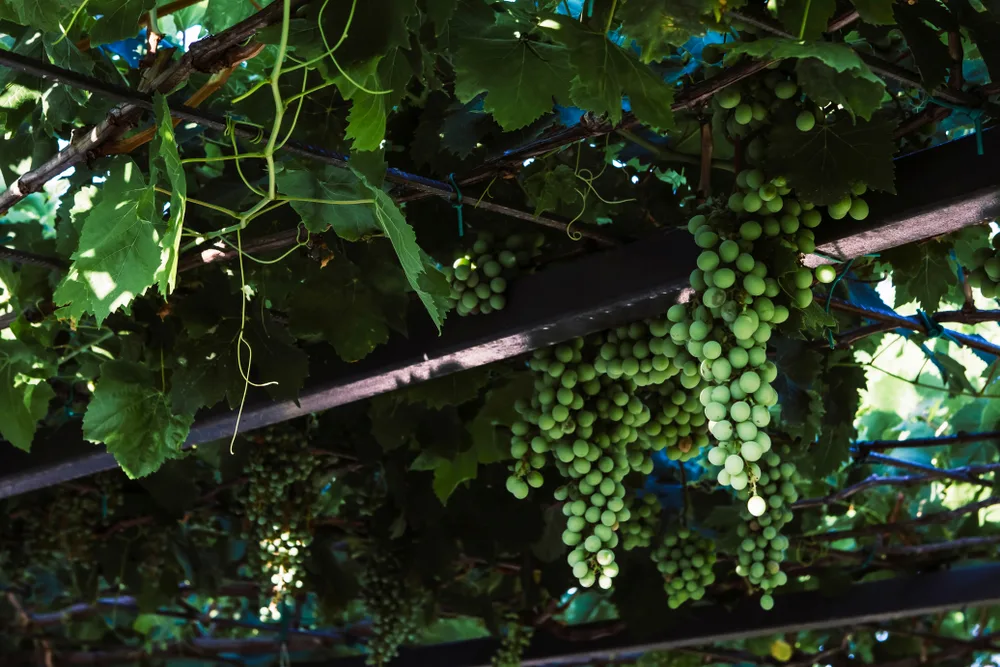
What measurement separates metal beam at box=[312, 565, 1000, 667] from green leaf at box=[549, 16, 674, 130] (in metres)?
2.25

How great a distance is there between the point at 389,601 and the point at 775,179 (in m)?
2.32

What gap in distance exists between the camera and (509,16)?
158cm

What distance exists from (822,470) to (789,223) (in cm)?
126

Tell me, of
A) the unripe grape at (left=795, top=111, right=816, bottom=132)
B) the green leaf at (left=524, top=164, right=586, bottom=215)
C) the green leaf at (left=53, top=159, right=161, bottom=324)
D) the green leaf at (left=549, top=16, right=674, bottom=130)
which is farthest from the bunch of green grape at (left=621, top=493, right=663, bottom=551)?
the green leaf at (left=53, top=159, right=161, bottom=324)

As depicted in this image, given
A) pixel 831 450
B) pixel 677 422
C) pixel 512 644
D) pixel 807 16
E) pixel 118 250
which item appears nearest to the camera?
pixel 807 16

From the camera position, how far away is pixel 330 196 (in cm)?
165

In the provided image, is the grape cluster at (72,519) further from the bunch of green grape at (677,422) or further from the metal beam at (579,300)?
the bunch of green grape at (677,422)

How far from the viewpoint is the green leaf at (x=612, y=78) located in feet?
4.29

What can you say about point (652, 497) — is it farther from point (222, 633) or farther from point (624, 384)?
point (222, 633)

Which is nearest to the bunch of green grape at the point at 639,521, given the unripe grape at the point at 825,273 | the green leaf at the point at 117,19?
the unripe grape at the point at 825,273

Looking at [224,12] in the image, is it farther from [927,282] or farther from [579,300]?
[927,282]

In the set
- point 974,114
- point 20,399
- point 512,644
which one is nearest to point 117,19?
point 20,399

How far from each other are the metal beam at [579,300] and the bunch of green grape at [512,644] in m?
1.59

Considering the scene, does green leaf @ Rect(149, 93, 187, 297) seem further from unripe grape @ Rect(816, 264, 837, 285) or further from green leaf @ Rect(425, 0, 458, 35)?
unripe grape @ Rect(816, 264, 837, 285)
